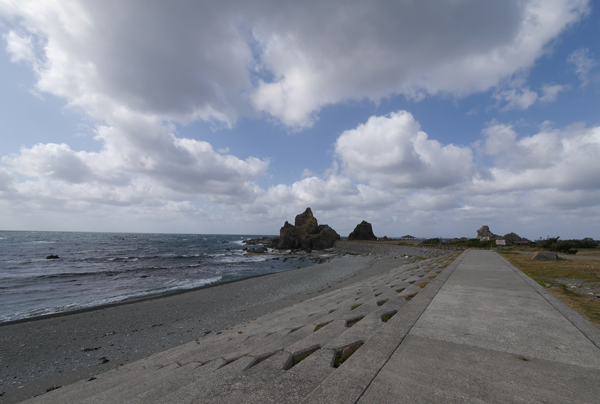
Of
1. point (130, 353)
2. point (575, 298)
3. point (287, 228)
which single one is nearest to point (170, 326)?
point (130, 353)

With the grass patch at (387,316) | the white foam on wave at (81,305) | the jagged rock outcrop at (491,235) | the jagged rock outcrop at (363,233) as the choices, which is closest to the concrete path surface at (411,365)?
the grass patch at (387,316)

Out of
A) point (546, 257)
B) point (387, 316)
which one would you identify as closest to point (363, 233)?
point (546, 257)

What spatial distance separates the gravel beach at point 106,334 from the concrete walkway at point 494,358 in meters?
8.55

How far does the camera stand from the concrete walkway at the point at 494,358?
2.51m

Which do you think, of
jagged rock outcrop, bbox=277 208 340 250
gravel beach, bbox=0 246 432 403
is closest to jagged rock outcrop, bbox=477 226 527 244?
jagged rock outcrop, bbox=277 208 340 250

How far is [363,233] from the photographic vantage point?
91688 millimetres

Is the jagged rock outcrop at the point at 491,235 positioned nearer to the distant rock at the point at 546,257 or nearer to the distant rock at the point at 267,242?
the distant rock at the point at 546,257

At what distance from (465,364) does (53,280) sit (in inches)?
1238

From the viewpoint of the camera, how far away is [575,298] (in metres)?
6.44

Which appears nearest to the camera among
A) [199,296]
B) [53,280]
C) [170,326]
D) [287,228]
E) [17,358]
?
[17,358]

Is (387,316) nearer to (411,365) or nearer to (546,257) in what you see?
(411,365)

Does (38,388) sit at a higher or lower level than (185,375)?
lower

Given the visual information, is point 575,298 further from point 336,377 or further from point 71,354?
point 71,354

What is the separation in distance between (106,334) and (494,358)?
41.5 ft
